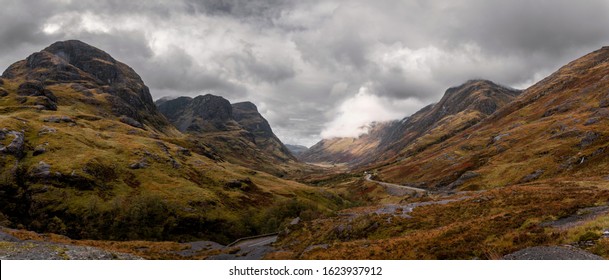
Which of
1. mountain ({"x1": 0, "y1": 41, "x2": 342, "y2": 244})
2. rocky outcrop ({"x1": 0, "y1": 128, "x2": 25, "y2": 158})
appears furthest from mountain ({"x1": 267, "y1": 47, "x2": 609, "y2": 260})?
rocky outcrop ({"x1": 0, "y1": 128, "x2": 25, "y2": 158})

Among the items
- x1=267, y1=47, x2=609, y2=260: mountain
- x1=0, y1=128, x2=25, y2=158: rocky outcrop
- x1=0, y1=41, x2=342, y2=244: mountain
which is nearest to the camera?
x1=267, y1=47, x2=609, y2=260: mountain

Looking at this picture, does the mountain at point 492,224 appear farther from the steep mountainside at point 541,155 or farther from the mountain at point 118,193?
the mountain at point 118,193

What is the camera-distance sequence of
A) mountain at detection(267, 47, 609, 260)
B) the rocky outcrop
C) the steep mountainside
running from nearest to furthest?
mountain at detection(267, 47, 609, 260) < the steep mountainside < the rocky outcrop

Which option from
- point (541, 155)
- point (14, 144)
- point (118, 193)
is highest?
point (14, 144)

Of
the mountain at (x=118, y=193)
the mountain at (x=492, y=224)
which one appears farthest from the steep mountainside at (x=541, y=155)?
the mountain at (x=118, y=193)

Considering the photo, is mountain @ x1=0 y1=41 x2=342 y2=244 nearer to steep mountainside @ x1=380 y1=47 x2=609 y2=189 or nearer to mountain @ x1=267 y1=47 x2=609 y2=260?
mountain @ x1=267 y1=47 x2=609 y2=260

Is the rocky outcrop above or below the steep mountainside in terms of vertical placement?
above

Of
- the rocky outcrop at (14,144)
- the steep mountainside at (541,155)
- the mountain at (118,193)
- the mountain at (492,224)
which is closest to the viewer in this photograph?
the mountain at (492,224)

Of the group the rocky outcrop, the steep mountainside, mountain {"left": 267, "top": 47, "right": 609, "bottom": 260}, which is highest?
the rocky outcrop

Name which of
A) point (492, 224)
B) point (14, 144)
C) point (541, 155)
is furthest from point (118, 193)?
point (541, 155)

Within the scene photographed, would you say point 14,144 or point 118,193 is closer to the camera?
point 118,193

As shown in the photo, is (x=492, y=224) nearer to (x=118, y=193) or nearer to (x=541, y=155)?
(x=118, y=193)

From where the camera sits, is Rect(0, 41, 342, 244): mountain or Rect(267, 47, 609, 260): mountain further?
Rect(0, 41, 342, 244): mountain

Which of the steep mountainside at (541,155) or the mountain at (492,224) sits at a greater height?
the steep mountainside at (541,155)
